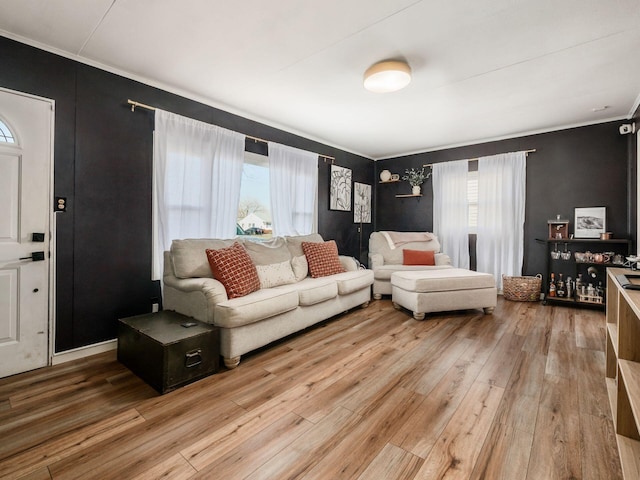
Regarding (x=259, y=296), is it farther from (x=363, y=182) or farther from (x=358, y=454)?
(x=363, y=182)

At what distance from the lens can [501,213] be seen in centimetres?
457

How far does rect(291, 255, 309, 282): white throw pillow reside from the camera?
3459mm

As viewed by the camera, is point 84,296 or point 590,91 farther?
point 590,91

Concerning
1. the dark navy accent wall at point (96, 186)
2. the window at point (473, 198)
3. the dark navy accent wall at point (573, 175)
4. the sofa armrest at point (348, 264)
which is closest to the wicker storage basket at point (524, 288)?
the dark navy accent wall at point (573, 175)

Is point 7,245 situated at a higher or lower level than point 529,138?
lower

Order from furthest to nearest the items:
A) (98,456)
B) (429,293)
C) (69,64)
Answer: (429,293)
(69,64)
(98,456)

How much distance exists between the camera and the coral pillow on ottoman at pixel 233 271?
2586 millimetres

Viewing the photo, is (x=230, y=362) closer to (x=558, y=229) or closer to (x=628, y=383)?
(x=628, y=383)

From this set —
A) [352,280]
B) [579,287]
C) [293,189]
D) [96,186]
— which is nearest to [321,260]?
[352,280]

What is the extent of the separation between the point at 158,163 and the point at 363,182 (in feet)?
12.1

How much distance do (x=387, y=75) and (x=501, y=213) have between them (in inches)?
124

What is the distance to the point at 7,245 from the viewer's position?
218cm

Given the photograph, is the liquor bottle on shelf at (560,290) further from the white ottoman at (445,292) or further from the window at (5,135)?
the window at (5,135)

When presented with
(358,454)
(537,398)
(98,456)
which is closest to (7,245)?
(98,456)
